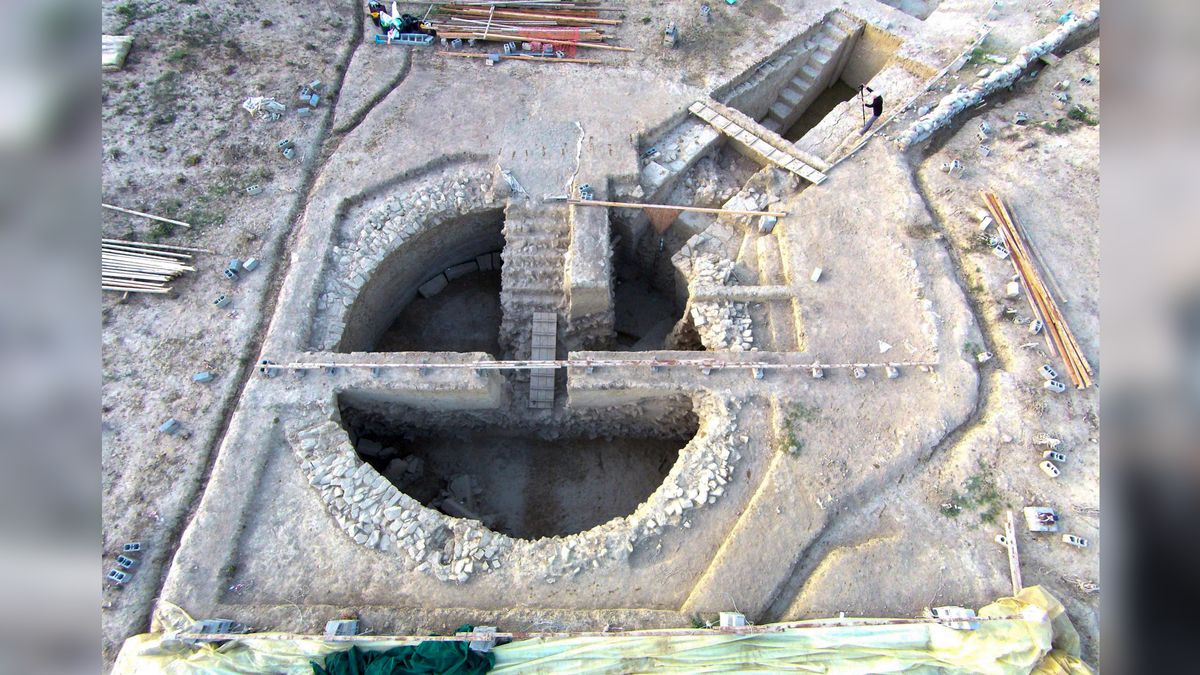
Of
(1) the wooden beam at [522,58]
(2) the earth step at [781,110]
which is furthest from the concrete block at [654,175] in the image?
(2) the earth step at [781,110]

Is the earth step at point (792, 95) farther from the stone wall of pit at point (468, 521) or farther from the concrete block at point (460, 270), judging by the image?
the stone wall of pit at point (468, 521)

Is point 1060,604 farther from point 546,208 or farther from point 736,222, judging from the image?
point 546,208

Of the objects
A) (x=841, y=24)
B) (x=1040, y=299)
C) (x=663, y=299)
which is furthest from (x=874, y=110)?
Result: (x=663, y=299)

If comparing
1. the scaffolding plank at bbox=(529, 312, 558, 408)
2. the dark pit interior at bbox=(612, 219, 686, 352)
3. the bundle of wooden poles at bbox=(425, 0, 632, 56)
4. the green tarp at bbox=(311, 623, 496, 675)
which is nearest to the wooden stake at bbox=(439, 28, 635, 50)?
the bundle of wooden poles at bbox=(425, 0, 632, 56)

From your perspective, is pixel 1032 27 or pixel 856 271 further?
pixel 1032 27

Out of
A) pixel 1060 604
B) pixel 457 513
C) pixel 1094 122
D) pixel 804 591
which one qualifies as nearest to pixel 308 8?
pixel 457 513
